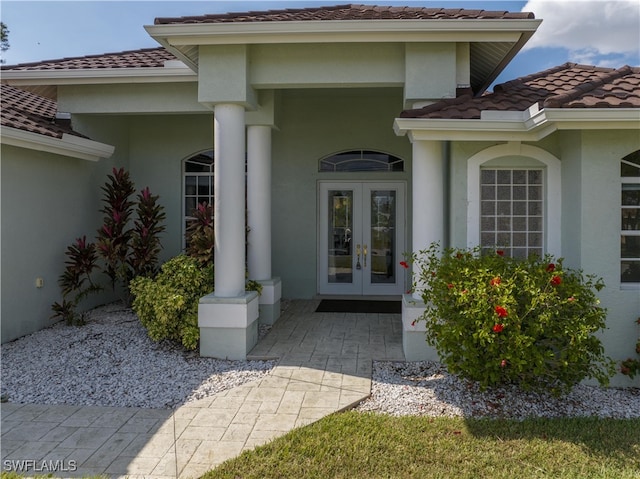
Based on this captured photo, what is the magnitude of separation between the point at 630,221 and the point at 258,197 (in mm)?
5893

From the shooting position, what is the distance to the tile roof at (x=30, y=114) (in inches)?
298

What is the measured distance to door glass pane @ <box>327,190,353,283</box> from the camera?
11.1 m

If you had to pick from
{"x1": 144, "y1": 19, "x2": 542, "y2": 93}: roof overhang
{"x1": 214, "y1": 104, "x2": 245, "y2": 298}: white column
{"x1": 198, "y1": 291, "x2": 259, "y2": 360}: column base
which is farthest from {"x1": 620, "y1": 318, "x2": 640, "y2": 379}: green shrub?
{"x1": 214, "y1": 104, "x2": 245, "y2": 298}: white column

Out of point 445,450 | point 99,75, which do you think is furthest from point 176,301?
point 99,75

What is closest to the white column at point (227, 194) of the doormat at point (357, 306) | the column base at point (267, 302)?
the column base at point (267, 302)

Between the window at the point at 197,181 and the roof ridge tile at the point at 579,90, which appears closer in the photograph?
the roof ridge tile at the point at 579,90

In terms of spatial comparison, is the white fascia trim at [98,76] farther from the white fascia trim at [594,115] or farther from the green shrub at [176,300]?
the white fascia trim at [594,115]

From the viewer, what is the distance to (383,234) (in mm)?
11086

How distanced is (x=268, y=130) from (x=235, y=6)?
9.15ft

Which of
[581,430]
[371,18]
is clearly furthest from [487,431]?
[371,18]

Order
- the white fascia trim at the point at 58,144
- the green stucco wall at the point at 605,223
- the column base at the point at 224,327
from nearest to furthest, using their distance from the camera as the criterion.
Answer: the green stucco wall at the point at 605,223, the column base at the point at 224,327, the white fascia trim at the point at 58,144

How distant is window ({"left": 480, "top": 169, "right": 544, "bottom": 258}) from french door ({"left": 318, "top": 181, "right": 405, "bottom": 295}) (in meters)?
4.45

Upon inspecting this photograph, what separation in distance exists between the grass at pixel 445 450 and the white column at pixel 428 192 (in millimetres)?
2371

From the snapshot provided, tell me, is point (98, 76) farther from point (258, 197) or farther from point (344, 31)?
point (344, 31)
